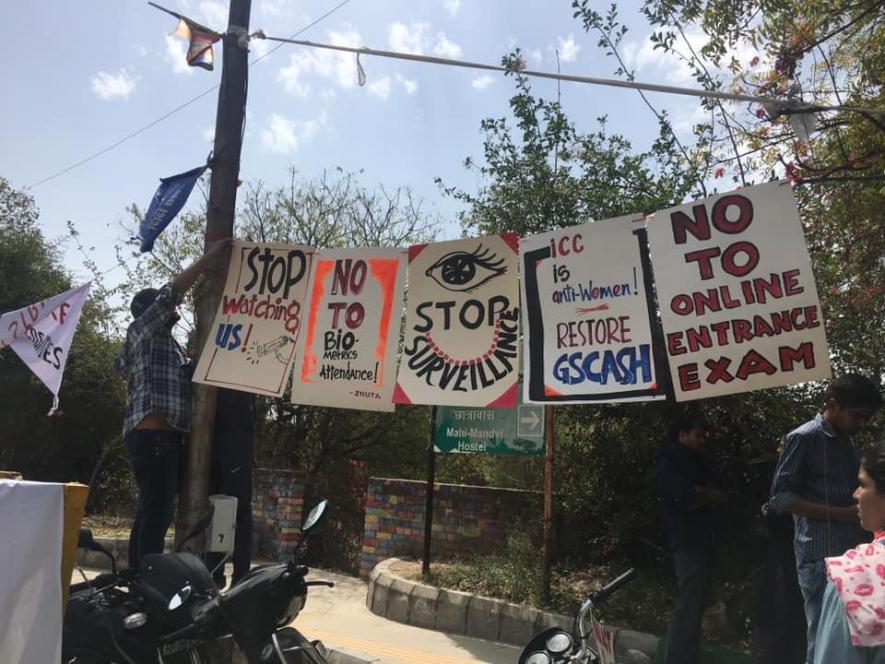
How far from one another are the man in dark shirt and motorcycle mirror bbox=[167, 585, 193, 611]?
9.89 feet

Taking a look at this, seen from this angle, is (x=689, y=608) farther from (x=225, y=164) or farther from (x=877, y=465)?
(x=225, y=164)

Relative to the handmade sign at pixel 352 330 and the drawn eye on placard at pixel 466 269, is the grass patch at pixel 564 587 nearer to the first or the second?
the handmade sign at pixel 352 330

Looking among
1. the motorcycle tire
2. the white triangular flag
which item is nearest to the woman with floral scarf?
the motorcycle tire

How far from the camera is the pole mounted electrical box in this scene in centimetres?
486

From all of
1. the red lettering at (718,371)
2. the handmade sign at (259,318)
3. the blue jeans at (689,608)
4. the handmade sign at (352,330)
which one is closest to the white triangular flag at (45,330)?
the handmade sign at (259,318)

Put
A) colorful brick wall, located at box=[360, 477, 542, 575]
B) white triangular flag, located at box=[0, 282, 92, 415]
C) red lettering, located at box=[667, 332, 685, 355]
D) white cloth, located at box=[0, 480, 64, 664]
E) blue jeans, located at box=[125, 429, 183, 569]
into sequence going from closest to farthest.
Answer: white cloth, located at box=[0, 480, 64, 664] → red lettering, located at box=[667, 332, 685, 355] → blue jeans, located at box=[125, 429, 183, 569] → white triangular flag, located at box=[0, 282, 92, 415] → colorful brick wall, located at box=[360, 477, 542, 575]

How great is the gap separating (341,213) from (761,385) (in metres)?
10.4

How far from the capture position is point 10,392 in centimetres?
1445

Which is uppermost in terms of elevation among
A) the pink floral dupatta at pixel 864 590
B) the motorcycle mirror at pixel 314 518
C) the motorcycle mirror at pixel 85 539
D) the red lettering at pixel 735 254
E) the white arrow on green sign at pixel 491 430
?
the red lettering at pixel 735 254

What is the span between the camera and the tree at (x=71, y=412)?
14477 mm

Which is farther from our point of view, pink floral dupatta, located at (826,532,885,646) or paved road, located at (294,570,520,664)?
paved road, located at (294,570,520,664)

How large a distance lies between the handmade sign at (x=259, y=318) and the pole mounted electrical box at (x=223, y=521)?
2.97 feet

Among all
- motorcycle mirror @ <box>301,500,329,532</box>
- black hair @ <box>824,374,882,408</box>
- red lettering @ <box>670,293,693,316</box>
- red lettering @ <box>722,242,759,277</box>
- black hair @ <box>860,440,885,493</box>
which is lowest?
motorcycle mirror @ <box>301,500,329,532</box>

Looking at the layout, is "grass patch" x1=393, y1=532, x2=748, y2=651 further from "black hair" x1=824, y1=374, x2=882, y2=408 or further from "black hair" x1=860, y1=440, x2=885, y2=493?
"black hair" x1=860, y1=440, x2=885, y2=493
